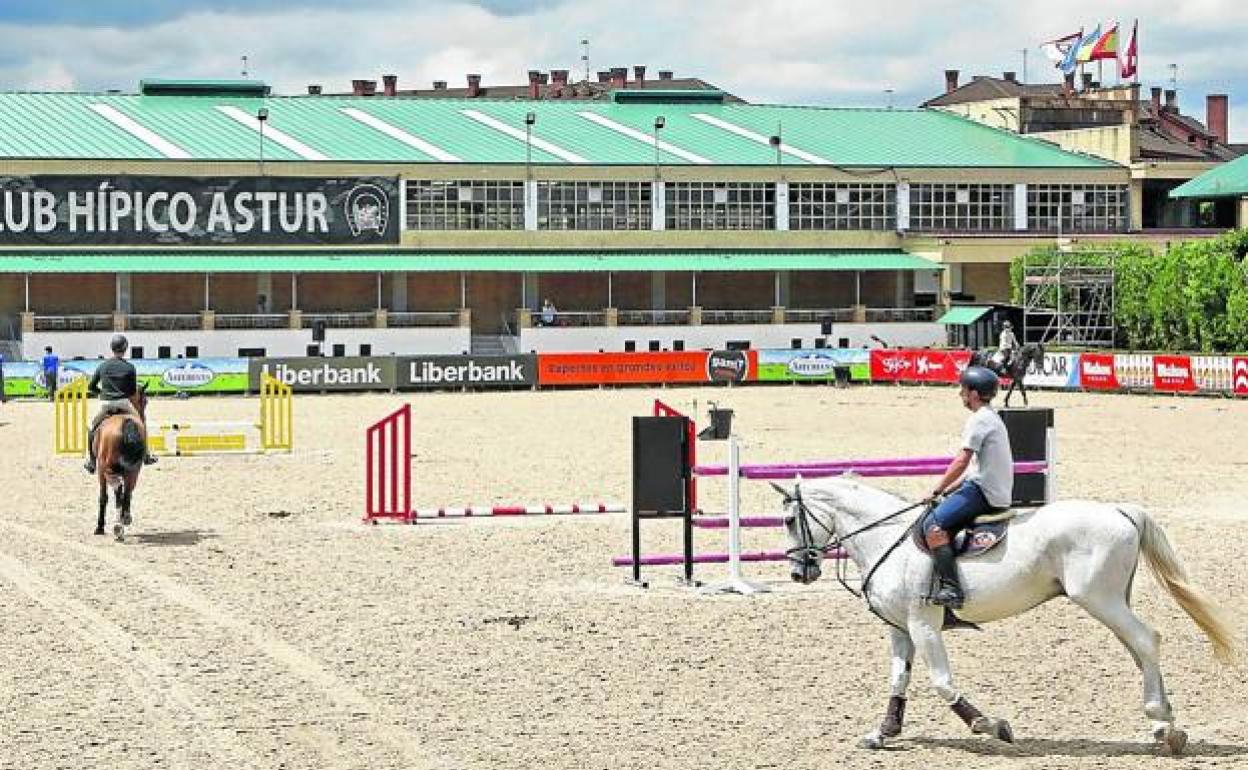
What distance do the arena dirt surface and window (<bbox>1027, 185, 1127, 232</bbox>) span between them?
2531 inches

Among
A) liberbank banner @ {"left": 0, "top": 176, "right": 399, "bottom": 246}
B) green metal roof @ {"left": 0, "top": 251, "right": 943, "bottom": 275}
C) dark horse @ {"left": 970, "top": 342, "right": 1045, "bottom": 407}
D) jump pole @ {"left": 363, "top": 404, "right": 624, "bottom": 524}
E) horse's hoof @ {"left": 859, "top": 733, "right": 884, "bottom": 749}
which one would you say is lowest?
horse's hoof @ {"left": 859, "top": 733, "right": 884, "bottom": 749}

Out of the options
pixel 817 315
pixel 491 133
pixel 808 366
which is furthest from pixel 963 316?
pixel 491 133

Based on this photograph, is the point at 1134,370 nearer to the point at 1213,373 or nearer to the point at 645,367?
the point at 1213,373

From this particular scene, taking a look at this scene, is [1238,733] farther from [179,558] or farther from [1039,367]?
[1039,367]

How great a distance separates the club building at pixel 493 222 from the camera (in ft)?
253

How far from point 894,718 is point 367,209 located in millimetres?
70119

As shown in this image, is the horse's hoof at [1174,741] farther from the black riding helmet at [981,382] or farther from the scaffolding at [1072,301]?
the scaffolding at [1072,301]

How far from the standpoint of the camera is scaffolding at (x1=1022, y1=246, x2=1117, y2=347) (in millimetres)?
77875

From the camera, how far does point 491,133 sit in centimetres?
8850

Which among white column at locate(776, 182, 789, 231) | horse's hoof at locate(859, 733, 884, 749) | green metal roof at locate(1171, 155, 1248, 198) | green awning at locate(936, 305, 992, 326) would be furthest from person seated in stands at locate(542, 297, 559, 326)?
horse's hoof at locate(859, 733, 884, 749)

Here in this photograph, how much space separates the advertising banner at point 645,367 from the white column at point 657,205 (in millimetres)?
21999

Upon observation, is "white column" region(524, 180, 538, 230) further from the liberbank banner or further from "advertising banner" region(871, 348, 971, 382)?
"advertising banner" region(871, 348, 971, 382)

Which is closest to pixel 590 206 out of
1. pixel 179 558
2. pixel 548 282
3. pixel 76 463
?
pixel 548 282

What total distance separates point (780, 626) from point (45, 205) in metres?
64.7
